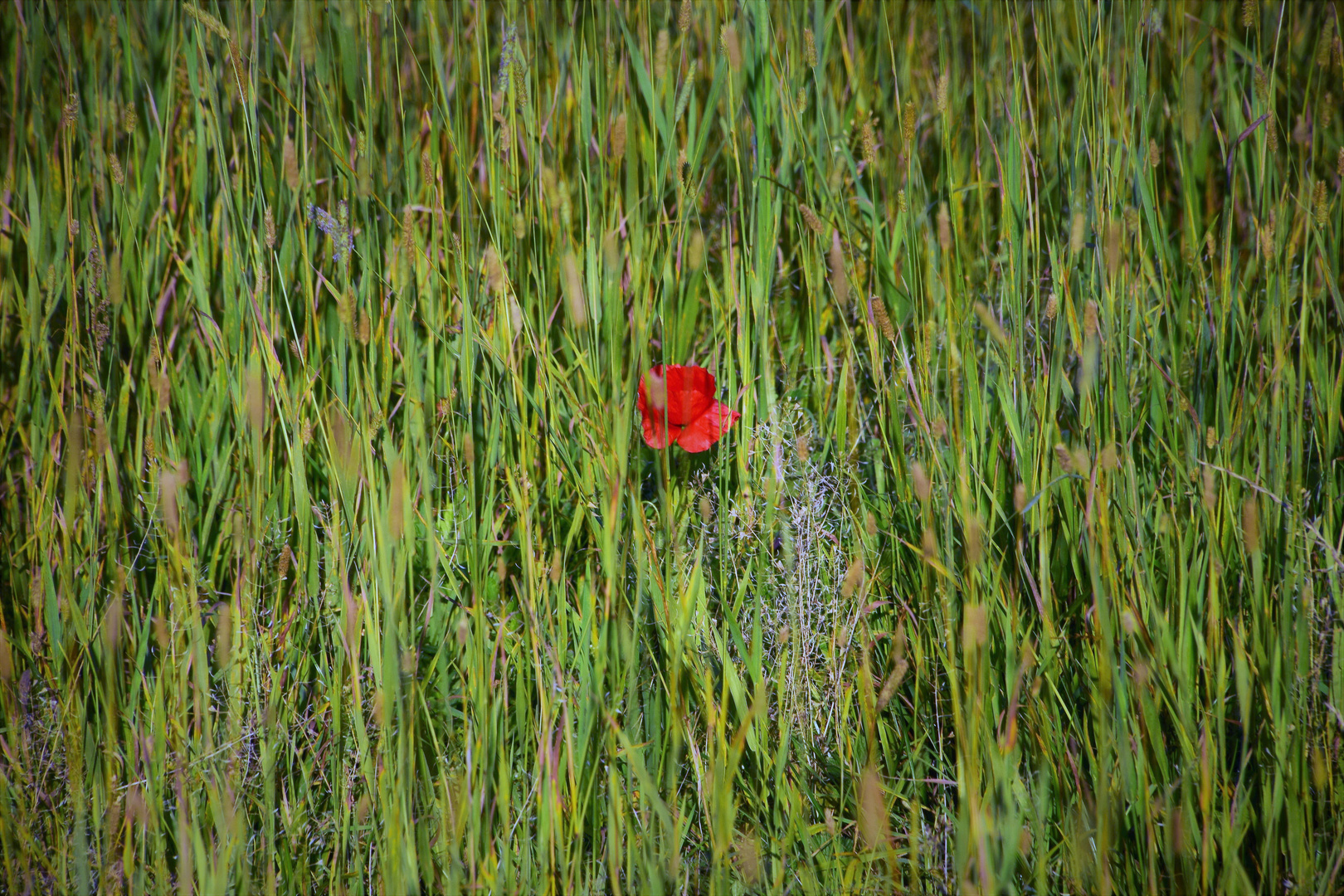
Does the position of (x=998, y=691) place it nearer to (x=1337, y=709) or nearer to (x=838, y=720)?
(x=838, y=720)

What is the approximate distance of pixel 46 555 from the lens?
0.99 m

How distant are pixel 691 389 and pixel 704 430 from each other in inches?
2.4

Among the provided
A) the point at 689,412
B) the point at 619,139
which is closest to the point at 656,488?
the point at 689,412

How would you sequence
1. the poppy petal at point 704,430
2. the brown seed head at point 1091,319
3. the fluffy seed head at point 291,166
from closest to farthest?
the brown seed head at point 1091,319 → the fluffy seed head at point 291,166 → the poppy petal at point 704,430

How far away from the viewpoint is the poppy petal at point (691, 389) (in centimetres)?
102

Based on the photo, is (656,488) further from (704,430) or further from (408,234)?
(408,234)

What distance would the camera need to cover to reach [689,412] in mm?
1019

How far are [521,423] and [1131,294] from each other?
0.81 metres

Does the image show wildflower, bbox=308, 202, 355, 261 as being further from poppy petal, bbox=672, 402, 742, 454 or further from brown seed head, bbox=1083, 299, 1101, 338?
brown seed head, bbox=1083, 299, 1101, 338

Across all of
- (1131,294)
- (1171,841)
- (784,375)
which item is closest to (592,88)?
(784,375)

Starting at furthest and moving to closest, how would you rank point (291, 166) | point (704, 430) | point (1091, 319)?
point (704, 430) → point (291, 166) → point (1091, 319)

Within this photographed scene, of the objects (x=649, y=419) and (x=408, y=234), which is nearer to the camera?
(x=408, y=234)

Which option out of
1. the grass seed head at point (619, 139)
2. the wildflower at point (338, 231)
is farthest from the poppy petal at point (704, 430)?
the wildflower at point (338, 231)

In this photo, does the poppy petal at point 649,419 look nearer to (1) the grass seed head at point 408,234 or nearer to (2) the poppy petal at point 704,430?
(2) the poppy petal at point 704,430
